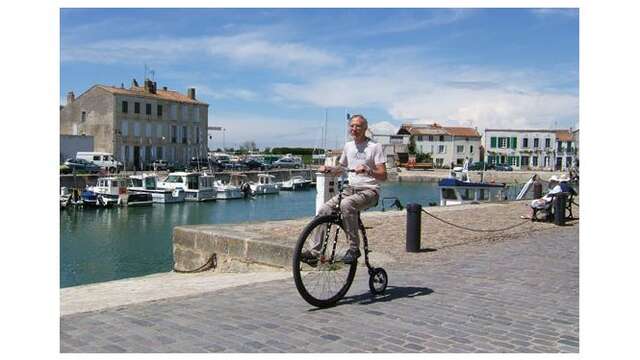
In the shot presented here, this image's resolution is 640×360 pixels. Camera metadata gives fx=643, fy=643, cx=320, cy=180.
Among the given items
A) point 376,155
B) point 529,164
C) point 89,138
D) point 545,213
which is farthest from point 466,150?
point 376,155

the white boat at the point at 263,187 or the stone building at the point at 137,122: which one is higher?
the stone building at the point at 137,122

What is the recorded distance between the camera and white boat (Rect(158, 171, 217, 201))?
52.2 m

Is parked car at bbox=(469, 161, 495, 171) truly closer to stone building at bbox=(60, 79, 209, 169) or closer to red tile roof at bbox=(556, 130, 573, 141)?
red tile roof at bbox=(556, 130, 573, 141)

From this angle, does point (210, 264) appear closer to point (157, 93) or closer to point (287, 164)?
point (157, 93)

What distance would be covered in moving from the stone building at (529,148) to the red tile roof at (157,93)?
→ 45.8m

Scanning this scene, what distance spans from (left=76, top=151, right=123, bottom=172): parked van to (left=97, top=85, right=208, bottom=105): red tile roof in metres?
8.57

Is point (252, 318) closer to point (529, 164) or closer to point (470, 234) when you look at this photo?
point (470, 234)

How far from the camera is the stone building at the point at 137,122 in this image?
227 feet

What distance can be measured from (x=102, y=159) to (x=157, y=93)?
16091 millimetres

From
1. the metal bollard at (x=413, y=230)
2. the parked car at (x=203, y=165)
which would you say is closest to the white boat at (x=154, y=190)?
the parked car at (x=203, y=165)

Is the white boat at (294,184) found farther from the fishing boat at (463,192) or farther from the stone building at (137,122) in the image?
the fishing boat at (463,192)

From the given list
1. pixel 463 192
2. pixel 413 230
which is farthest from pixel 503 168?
pixel 413 230

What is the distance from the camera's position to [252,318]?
5332mm
